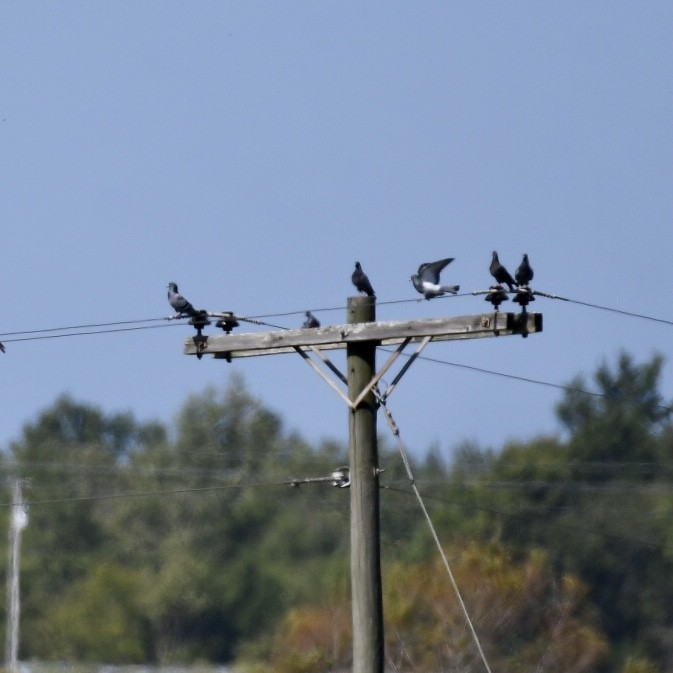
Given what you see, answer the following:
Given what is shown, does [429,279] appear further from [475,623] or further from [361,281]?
[475,623]

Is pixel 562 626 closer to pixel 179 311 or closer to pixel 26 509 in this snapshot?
pixel 26 509

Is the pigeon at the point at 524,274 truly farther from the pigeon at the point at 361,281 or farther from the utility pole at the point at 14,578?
the utility pole at the point at 14,578

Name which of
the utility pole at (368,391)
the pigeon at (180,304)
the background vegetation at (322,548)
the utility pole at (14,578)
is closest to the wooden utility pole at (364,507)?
the utility pole at (368,391)

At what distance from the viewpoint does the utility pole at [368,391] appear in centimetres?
1202

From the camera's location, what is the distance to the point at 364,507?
12.1 m

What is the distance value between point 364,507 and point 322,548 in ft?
48.3

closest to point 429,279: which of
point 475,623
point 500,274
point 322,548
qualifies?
point 500,274

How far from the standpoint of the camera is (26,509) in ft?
104

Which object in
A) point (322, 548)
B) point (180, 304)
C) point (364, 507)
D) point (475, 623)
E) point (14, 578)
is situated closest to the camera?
point (364, 507)

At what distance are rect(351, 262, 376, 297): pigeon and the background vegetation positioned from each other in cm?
1194

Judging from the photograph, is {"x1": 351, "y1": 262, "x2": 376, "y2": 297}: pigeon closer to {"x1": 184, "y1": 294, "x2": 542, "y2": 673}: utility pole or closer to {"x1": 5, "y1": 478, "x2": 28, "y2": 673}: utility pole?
{"x1": 184, "y1": 294, "x2": 542, "y2": 673}: utility pole

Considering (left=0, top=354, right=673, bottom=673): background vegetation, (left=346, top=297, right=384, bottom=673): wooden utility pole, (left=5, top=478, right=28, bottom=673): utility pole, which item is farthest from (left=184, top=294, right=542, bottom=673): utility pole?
(left=5, top=478, right=28, bottom=673): utility pole

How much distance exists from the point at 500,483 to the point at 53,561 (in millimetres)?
7998

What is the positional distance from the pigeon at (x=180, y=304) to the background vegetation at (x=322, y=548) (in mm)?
12360
